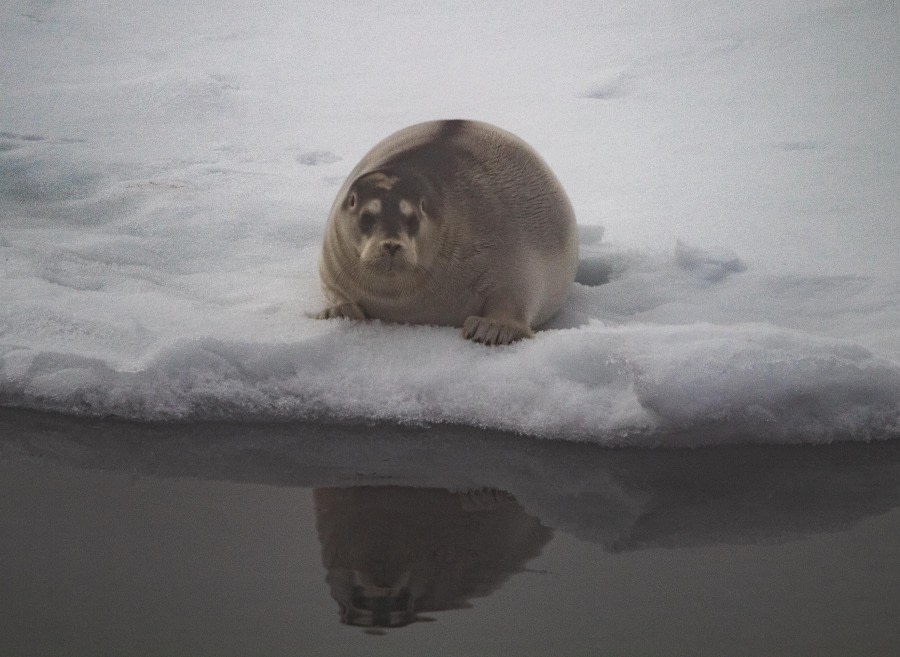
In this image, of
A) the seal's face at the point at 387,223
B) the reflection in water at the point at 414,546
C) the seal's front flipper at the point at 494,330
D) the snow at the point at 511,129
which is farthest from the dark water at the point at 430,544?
the seal's face at the point at 387,223

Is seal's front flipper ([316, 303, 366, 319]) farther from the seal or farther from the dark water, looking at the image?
the dark water

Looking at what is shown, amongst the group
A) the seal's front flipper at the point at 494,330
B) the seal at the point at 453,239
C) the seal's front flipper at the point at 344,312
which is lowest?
the seal's front flipper at the point at 344,312

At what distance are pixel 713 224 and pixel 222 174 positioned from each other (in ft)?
7.02

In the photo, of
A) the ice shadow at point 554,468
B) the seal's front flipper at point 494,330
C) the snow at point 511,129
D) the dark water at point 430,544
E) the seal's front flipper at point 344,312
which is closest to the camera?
the dark water at point 430,544

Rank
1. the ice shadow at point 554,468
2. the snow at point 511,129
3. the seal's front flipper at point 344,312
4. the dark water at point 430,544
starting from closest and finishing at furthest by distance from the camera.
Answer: the dark water at point 430,544 → the ice shadow at point 554,468 → the snow at point 511,129 → the seal's front flipper at point 344,312

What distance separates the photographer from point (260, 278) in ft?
11.5

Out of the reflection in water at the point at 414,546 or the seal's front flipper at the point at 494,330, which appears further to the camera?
the seal's front flipper at the point at 494,330

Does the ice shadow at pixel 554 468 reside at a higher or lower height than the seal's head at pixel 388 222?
lower

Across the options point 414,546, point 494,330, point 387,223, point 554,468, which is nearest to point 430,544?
point 414,546

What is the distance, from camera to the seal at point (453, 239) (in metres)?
2.82

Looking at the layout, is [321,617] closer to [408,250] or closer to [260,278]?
[408,250]

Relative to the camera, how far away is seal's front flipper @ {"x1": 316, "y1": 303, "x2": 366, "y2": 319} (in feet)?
9.73

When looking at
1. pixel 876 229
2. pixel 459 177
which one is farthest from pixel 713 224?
pixel 459 177

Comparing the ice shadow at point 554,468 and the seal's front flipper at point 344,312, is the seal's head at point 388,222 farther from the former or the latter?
the ice shadow at point 554,468
